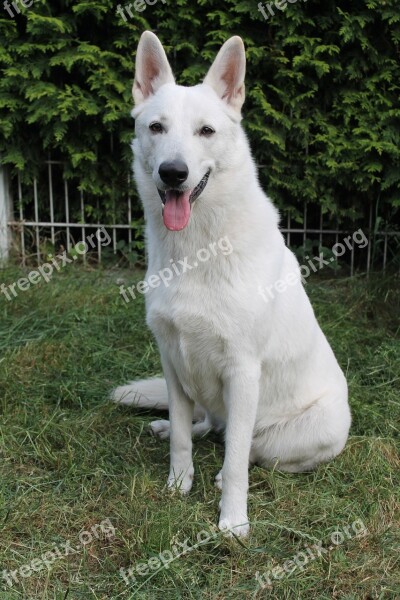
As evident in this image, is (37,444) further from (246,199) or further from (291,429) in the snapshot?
(246,199)

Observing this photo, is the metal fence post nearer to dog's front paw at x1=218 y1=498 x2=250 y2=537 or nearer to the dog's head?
the dog's head

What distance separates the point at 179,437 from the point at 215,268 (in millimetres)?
735

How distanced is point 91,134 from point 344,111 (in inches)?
78.7

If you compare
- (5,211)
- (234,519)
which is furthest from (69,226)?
(234,519)

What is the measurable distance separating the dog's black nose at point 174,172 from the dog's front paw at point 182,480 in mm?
1187

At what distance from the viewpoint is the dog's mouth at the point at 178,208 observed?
2.25m

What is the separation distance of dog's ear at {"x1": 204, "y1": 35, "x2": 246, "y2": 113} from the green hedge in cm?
241

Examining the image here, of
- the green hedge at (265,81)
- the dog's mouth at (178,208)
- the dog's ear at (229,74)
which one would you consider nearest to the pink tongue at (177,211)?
the dog's mouth at (178,208)

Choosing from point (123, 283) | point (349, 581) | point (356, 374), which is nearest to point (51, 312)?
point (123, 283)

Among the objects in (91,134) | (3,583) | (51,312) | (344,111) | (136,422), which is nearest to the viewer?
(3,583)

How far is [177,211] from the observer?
7.43 ft

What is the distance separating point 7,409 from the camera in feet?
10.2

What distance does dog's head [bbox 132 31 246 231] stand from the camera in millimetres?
2191

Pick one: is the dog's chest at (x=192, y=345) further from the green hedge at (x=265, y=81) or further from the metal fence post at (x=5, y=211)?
the metal fence post at (x=5, y=211)
